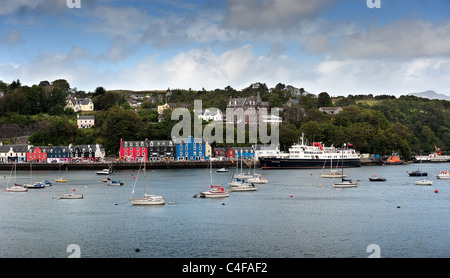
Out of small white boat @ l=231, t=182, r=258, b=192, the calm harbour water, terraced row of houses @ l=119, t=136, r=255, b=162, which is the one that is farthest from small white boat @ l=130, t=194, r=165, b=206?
terraced row of houses @ l=119, t=136, r=255, b=162

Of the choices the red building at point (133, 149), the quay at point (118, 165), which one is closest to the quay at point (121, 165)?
the quay at point (118, 165)

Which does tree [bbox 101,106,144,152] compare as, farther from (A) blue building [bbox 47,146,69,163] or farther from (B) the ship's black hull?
(B) the ship's black hull

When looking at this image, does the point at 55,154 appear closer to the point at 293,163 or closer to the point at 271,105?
the point at 293,163

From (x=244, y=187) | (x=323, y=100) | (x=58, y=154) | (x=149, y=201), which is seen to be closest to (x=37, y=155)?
(x=58, y=154)

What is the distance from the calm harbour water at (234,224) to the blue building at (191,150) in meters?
44.9

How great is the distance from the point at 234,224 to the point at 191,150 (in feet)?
217

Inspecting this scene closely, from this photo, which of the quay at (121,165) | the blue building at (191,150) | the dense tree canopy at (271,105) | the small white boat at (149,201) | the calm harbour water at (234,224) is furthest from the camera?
the dense tree canopy at (271,105)

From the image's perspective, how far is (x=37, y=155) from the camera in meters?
102

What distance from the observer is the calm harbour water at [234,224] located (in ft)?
98.0

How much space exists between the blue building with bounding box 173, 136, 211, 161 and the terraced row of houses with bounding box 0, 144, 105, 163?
14.0 metres

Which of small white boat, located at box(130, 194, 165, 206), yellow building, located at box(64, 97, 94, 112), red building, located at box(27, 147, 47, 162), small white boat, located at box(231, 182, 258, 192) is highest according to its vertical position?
yellow building, located at box(64, 97, 94, 112)

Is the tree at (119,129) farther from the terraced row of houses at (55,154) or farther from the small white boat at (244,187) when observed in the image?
the small white boat at (244,187)

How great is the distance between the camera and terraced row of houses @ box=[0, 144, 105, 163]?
10139cm
